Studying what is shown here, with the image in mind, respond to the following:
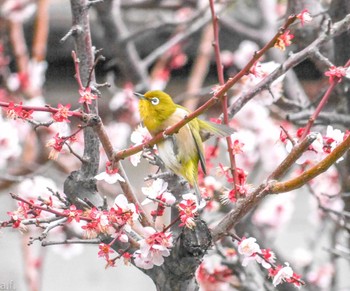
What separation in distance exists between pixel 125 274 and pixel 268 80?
2.95 metres

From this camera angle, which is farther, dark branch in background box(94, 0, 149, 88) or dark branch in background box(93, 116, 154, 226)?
dark branch in background box(94, 0, 149, 88)

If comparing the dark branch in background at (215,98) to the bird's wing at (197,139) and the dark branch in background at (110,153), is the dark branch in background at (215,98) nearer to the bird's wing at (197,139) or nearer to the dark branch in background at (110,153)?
the dark branch in background at (110,153)

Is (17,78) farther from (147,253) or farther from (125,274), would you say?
(147,253)

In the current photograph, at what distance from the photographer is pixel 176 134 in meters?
1.50

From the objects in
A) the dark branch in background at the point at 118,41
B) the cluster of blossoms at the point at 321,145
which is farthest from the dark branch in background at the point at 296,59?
the dark branch in background at the point at 118,41

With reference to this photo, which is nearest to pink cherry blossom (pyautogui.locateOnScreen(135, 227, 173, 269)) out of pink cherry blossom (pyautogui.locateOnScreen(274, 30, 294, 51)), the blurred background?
pink cherry blossom (pyautogui.locateOnScreen(274, 30, 294, 51))

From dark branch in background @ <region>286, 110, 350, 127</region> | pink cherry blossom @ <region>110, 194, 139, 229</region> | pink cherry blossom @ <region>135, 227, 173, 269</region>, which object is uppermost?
dark branch in background @ <region>286, 110, 350, 127</region>

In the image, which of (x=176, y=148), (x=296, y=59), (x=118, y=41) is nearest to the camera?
(x=176, y=148)

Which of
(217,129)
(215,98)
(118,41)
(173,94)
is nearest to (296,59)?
(217,129)

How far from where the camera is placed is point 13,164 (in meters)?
3.50

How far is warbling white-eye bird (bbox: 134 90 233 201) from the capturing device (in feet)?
4.85

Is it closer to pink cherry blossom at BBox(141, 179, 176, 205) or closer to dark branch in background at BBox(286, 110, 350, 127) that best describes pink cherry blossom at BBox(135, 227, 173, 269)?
pink cherry blossom at BBox(141, 179, 176, 205)

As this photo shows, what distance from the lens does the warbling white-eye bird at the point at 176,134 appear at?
1479mm

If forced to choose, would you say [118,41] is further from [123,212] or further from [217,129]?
[123,212]
